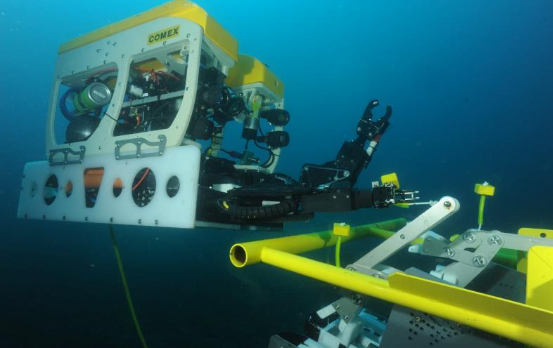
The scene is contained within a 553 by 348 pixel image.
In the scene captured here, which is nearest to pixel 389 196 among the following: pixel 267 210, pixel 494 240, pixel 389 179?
pixel 389 179

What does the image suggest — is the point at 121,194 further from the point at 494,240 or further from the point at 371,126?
the point at 494,240

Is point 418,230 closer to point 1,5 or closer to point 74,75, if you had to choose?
point 74,75

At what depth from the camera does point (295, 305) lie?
725cm

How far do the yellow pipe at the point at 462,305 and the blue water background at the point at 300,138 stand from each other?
16.3 feet

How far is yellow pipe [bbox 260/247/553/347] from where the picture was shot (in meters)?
0.96

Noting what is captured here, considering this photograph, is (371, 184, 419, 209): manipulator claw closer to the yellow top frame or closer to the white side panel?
the white side panel

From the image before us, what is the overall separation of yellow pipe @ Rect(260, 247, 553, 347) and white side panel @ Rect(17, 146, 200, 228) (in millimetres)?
1757

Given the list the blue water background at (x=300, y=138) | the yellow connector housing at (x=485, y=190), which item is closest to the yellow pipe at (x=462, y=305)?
the yellow connector housing at (x=485, y=190)

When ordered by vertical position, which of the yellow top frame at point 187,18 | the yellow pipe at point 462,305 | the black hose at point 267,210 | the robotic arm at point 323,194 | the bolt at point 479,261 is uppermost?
the yellow top frame at point 187,18

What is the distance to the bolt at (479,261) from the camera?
73.2 inches

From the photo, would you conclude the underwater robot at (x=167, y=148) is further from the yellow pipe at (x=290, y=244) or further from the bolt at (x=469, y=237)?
the bolt at (x=469, y=237)

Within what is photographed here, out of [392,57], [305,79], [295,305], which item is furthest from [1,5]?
[392,57]

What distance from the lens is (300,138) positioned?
236 ft

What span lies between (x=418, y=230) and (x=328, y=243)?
38.8 inches
